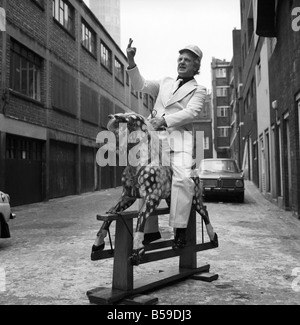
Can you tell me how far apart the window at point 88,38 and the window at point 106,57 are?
4.98 feet

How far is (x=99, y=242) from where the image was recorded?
151 inches

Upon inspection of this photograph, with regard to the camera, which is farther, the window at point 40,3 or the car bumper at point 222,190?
the window at point 40,3

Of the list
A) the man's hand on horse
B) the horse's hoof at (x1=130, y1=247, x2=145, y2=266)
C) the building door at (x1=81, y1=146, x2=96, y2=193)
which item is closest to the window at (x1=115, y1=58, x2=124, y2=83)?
the building door at (x1=81, y1=146, x2=96, y2=193)

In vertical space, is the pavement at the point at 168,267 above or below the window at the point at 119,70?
below

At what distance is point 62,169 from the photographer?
17.9 m

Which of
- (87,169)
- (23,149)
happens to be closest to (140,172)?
(23,149)

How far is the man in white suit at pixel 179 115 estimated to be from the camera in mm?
3818

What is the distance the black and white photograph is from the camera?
3.72 m

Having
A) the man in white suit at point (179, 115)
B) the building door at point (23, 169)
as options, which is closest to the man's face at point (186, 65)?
the man in white suit at point (179, 115)

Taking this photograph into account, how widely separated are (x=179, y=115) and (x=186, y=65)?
0.61 meters

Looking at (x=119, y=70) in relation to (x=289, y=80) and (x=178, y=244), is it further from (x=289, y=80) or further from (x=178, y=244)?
(x=178, y=244)

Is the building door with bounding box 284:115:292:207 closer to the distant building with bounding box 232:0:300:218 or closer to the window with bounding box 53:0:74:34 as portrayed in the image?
the distant building with bounding box 232:0:300:218

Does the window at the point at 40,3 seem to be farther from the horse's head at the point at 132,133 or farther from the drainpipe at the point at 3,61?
the horse's head at the point at 132,133
